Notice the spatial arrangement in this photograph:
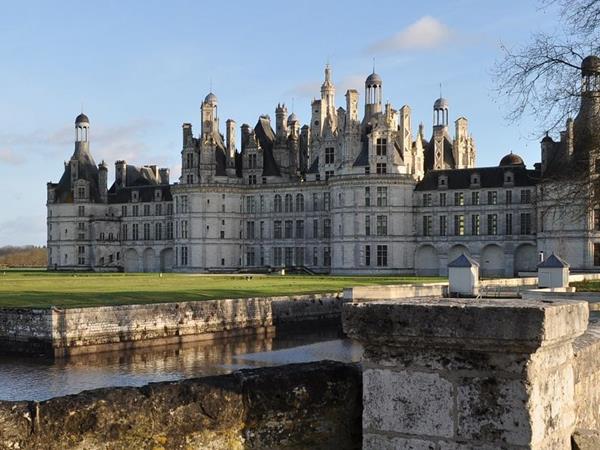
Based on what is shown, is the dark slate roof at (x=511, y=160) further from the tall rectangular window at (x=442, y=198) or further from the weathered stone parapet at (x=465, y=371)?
the weathered stone parapet at (x=465, y=371)

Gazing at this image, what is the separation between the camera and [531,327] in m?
4.07

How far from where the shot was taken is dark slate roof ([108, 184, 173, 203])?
89.6m

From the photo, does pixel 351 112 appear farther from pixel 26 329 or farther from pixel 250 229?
pixel 26 329

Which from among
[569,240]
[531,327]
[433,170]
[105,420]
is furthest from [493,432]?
[433,170]

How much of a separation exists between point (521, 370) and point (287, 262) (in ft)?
251

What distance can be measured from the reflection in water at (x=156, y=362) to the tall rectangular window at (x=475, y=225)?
37.7 metres

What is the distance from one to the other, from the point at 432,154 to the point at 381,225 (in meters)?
13.6

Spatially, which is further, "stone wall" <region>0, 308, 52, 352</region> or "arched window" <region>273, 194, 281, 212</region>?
"arched window" <region>273, 194, 281, 212</region>

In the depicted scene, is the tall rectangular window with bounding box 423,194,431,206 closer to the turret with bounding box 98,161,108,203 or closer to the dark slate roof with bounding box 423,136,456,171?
the dark slate roof with bounding box 423,136,456,171

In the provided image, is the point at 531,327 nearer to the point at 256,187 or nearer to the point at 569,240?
the point at 569,240

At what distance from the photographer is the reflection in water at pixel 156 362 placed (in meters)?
22.2

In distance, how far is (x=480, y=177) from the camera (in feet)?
231

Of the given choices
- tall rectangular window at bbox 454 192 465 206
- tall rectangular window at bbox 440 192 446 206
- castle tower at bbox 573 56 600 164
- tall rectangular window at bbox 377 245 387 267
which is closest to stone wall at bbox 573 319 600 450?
castle tower at bbox 573 56 600 164

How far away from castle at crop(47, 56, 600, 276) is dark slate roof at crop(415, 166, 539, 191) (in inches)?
5.0
